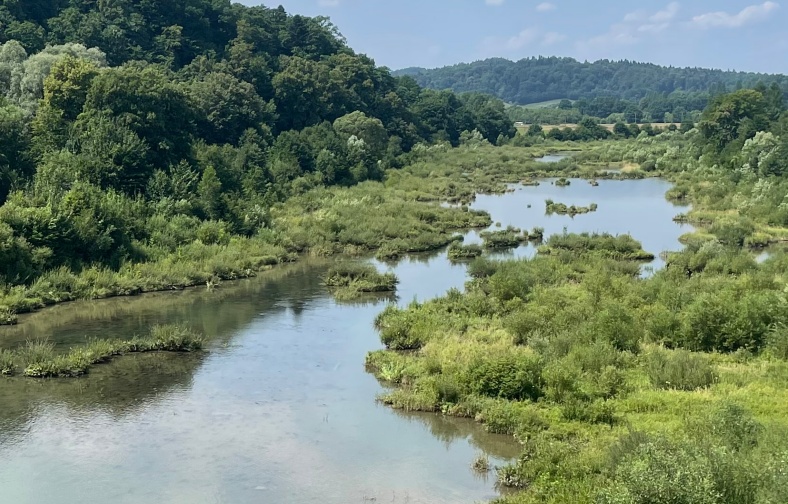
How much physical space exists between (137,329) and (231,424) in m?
11.3

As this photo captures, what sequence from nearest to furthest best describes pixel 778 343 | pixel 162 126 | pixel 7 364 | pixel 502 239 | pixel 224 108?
pixel 778 343 < pixel 7 364 < pixel 162 126 < pixel 502 239 < pixel 224 108

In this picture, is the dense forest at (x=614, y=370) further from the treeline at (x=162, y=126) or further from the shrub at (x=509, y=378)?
the treeline at (x=162, y=126)

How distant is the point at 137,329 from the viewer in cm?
3250

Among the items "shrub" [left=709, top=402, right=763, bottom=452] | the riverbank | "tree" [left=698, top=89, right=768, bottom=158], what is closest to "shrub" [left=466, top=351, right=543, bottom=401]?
"shrub" [left=709, top=402, right=763, bottom=452]

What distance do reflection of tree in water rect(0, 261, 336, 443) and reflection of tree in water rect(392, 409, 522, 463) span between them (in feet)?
27.3

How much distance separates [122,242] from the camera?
41219mm

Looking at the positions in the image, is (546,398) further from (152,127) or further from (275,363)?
(152,127)

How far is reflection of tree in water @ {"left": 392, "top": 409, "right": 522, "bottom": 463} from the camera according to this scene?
21.1 metres

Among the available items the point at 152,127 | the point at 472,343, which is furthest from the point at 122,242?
the point at 472,343

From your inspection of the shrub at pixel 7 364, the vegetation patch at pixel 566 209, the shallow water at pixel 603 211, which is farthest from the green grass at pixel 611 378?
the vegetation patch at pixel 566 209

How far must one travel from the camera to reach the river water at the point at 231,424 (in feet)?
63.0

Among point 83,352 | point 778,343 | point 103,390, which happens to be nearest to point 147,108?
point 83,352

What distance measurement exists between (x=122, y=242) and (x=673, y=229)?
3843 cm

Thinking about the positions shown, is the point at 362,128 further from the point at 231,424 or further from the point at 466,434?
the point at 466,434
